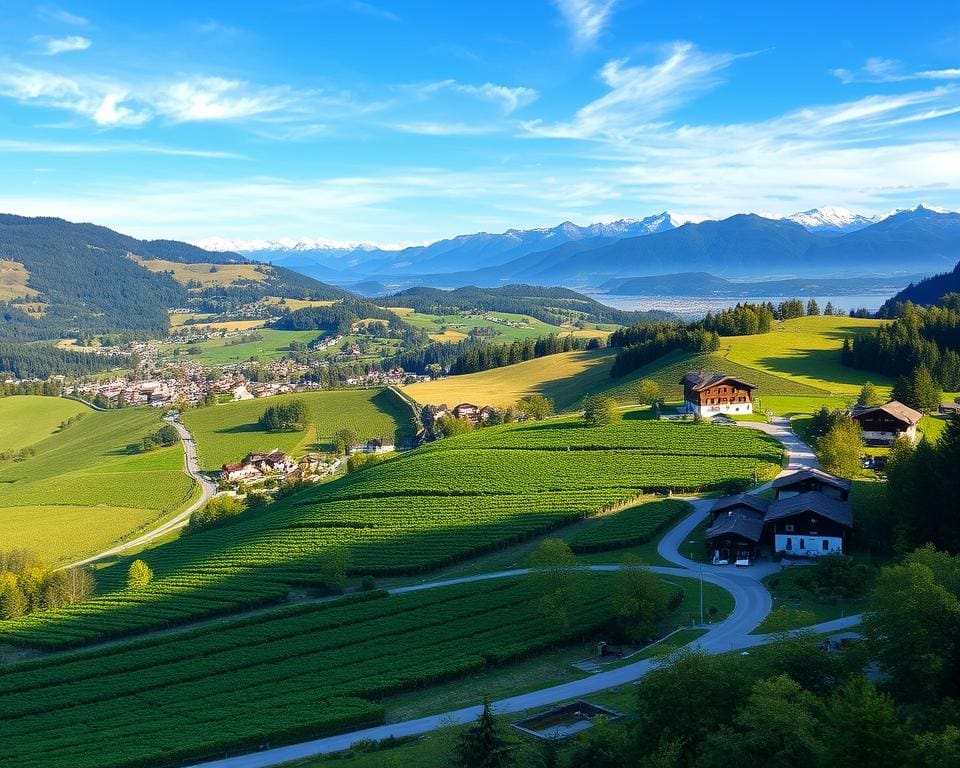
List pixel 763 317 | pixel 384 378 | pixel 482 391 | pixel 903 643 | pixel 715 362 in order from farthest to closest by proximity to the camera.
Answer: pixel 384 378 < pixel 482 391 < pixel 763 317 < pixel 715 362 < pixel 903 643

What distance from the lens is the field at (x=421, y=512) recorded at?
5069cm

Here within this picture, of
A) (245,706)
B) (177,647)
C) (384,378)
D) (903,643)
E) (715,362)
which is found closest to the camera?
(903,643)

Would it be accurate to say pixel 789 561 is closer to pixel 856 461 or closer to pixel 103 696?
pixel 856 461

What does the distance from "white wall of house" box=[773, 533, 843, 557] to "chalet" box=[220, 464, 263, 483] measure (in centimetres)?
7260

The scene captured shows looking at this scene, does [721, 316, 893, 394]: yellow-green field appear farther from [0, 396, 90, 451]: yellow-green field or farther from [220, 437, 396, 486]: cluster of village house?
[0, 396, 90, 451]: yellow-green field

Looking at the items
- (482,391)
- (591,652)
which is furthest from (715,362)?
(591,652)

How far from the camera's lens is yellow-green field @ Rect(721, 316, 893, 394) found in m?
97.9

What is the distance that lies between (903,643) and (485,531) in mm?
34215

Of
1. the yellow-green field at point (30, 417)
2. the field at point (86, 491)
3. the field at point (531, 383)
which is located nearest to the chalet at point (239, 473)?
the field at point (86, 491)

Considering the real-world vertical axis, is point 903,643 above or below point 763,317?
below

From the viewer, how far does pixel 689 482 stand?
198 ft

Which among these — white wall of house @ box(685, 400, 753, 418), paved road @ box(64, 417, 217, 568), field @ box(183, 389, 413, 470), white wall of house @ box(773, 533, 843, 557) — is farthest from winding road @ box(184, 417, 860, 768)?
field @ box(183, 389, 413, 470)

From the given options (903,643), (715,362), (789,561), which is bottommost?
(789,561)

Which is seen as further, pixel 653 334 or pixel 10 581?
pixel 653 334
